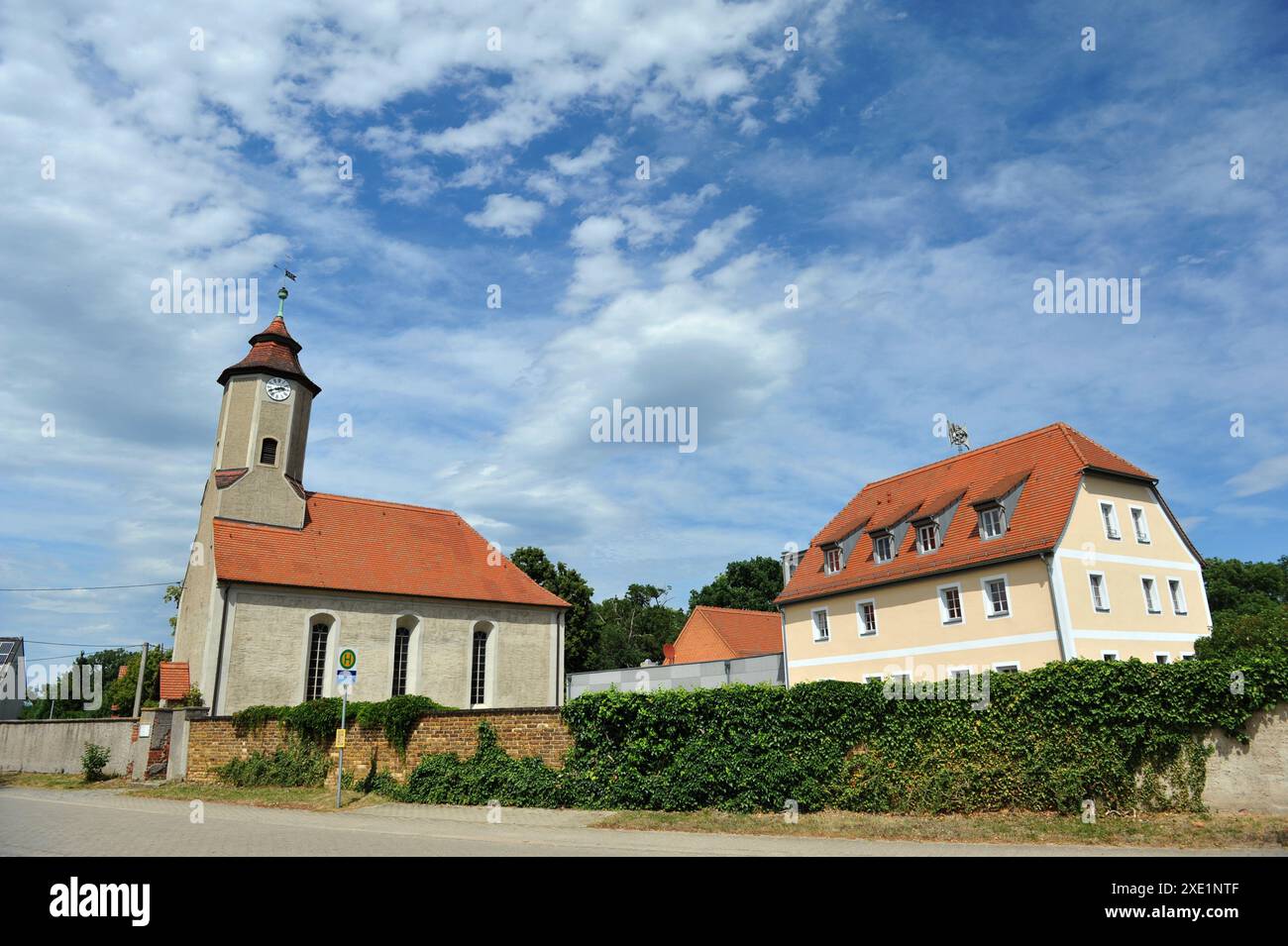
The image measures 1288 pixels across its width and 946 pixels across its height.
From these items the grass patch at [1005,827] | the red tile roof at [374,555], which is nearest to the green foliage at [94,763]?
the red tile roof at [374,555]

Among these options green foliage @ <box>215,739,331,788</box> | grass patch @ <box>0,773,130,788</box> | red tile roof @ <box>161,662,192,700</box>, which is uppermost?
red tile roof @ <box>161,662,192,700</box>

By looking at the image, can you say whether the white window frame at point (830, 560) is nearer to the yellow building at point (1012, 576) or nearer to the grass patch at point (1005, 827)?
the yellow building at point (1012, 576)

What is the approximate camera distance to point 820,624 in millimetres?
32906

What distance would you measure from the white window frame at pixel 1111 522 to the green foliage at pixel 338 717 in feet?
74.3

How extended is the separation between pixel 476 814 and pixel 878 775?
825 cm

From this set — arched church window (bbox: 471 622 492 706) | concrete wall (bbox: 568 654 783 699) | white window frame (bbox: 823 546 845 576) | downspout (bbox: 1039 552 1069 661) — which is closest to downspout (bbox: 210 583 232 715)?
arched church window (bbox: 471 622 492 706)

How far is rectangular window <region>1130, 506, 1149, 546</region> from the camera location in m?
28.2

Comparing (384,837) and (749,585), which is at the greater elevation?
(749,585)

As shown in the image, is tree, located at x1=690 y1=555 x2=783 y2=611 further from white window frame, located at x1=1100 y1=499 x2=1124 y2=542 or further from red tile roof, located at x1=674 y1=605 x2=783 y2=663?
white window frame, located at x1=1100 y1=499 x2=1124 y2=542

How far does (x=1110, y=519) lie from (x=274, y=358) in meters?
35.5

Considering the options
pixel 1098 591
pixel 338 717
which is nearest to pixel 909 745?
pixel 338 717

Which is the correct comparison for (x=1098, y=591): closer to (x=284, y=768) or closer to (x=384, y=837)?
(x=384, y=837)

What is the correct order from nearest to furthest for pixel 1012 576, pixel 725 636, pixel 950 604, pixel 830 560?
1. pixel 1012 576
2. pixel 950 604
3. pixel 830 560
4. pixel 725 636

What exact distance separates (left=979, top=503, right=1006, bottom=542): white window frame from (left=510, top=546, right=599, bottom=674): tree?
30113 mm
